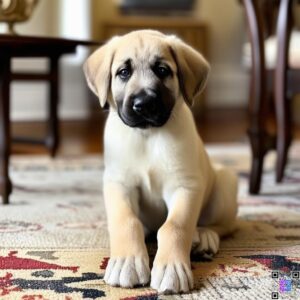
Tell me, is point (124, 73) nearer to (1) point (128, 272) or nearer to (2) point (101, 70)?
(2) point (101, 70)

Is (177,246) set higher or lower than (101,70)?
lower

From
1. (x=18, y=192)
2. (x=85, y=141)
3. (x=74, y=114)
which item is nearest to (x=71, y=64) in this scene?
(x=74, y=114)

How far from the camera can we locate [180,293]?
0.95m

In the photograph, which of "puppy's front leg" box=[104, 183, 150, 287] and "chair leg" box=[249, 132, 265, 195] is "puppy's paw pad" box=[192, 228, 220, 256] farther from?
"chair leg" box=[249, 132, 265, 195]

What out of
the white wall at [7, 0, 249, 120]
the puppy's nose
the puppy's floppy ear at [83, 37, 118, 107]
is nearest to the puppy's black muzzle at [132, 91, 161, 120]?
the puppy's nose

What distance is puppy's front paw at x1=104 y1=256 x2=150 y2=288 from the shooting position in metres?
0.97

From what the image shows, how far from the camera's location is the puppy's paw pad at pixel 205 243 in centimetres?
116

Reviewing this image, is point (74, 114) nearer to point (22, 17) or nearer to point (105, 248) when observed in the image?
point (22, 17)

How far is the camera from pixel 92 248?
1.20 metres

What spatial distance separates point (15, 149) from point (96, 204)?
1.17 meters

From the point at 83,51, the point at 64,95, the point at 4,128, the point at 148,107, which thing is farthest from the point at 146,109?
the point at 64,95

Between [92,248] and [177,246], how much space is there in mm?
246

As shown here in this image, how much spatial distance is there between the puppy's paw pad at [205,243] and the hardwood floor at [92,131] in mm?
1484

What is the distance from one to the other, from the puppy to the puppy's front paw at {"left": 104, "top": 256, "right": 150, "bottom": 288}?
1.3 inches
